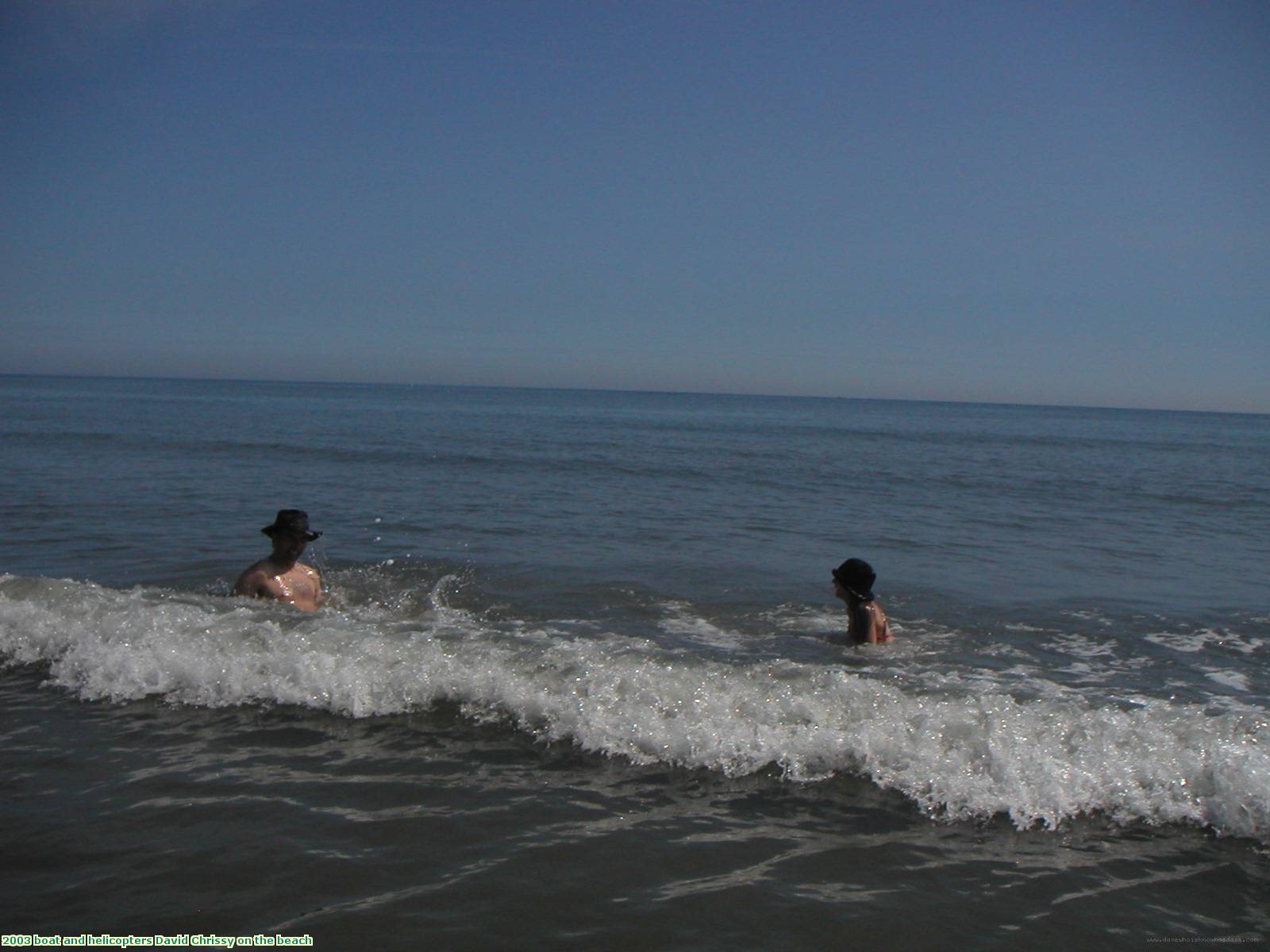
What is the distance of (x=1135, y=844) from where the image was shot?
15.3 ft

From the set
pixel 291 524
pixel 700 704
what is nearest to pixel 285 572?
pixel 291 524

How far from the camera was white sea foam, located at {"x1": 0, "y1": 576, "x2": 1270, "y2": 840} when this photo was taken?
16.7ft

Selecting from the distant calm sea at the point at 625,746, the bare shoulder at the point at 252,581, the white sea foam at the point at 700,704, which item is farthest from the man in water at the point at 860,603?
the bare shoulder at the point at 252,581

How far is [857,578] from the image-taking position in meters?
7.93

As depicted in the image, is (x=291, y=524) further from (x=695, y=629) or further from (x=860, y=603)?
(x=860, y=603)

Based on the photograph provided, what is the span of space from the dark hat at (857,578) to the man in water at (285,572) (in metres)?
4.51

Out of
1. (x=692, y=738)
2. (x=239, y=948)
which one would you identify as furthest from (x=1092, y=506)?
(x=239, y=948)

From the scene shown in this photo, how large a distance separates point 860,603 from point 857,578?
23 cm

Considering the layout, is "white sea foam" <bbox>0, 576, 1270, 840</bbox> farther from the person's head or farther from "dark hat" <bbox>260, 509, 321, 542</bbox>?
"dark hat" <bbox>260, 509, 321, 542</bbox>

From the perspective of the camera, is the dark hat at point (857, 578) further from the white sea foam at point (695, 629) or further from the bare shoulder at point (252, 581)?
the bare shoulder at point (252, 581)

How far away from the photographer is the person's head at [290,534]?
8.16 metres

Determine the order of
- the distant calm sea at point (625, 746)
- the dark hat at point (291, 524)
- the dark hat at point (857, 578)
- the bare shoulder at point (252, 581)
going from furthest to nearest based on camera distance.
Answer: the bare shoulder at point (252, 581), the dark hat at point (291, 524), the dark hat at point (857, 578), the distant calm sea at point (625, 746)

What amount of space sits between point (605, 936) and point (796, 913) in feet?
2.62

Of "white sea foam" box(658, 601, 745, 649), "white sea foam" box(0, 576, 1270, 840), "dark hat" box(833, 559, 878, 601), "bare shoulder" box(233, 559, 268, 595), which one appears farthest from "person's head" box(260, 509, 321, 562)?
"dark hat" box(833, 559, 878, 601)
